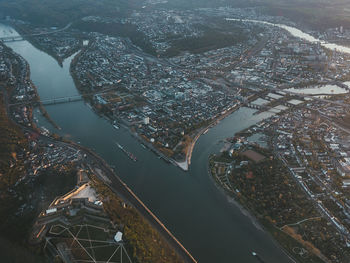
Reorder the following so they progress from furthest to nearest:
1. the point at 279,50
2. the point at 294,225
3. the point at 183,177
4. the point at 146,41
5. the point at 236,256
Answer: the point at 146,41, the point at 279,50, the point at 183,177, the point at 294,225, the point at 236,256

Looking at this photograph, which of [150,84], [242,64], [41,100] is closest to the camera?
[41,100]

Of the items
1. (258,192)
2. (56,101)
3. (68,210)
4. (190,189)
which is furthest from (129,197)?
(56,101)

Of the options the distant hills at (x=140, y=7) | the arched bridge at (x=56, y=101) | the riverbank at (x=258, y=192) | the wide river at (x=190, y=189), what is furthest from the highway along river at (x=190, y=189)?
the distant hills at (x=140, y=7)

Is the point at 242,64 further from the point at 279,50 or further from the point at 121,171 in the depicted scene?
the point at 121,171

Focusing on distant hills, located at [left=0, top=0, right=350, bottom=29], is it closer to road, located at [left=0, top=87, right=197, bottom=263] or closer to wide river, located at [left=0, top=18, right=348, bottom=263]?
wide river, located at [left=0, top=18, right=348, bottom=263]

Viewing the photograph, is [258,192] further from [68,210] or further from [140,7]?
[140,7]

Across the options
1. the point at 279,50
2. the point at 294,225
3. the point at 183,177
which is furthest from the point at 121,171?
the point at 279,50

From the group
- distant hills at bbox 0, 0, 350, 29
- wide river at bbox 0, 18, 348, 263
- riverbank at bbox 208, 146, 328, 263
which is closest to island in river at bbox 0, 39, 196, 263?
wide river at bbox 0, 18, 348, 263

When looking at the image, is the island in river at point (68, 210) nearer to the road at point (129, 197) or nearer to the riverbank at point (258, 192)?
the road at point (129, 197)

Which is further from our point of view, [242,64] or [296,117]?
[242,64]
